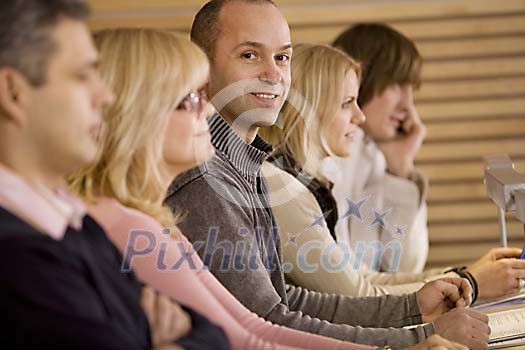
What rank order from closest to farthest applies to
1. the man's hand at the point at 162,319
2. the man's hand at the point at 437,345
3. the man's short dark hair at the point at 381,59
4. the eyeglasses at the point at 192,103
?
1. the man's hand at the point at 162,319
2. the eyeglasses at the point at 192,103
3. the man's hand at the point at 437,345
4. the man's short dark hair at the point at 381,59

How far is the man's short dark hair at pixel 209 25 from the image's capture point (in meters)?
2.88

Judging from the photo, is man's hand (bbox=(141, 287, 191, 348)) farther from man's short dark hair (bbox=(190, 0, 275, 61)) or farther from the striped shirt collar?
man's short dark hair (bbox=(190, 0, 275, 61))

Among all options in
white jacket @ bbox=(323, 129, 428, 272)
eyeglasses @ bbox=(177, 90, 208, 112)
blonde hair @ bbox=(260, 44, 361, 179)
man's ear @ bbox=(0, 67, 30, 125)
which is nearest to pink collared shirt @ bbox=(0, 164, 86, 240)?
man's ear @ bbox=(0, 67, 30, 125)

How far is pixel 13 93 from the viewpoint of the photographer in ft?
5.11

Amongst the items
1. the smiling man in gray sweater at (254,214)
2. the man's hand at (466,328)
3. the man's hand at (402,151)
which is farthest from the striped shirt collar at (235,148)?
the man's hand at (402,151)

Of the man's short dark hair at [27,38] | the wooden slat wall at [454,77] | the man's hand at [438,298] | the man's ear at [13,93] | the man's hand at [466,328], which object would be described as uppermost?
the man's short dark hair at [27,38]

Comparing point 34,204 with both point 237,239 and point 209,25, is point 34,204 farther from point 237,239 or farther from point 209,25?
point 209,25

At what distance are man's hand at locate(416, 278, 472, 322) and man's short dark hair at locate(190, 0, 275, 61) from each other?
89 centimetres

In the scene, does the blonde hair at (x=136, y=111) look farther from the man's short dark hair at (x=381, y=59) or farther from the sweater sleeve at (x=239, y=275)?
the man's short dark hair at (x=381, y=59)

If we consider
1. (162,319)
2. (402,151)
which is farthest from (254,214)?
(402,151)

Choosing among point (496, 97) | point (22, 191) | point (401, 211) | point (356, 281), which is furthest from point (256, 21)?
point (496, 97)

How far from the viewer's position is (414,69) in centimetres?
448

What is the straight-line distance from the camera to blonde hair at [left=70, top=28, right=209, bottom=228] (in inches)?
75.4

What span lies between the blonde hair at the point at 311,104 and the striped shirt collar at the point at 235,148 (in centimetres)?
57
